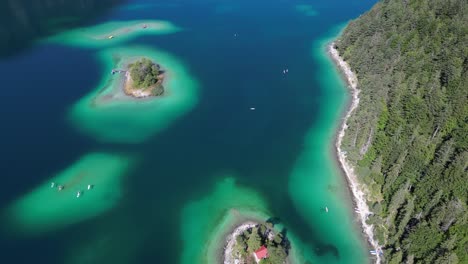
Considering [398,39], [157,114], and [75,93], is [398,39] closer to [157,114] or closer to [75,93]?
[157,114]

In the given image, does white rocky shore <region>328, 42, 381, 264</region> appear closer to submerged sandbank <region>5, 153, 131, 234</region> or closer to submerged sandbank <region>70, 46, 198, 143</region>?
submerged sandbank <region>70, 46, 198, 143</region>

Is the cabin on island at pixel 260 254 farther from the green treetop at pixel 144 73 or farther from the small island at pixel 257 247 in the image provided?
the green treetop at pixel 144 73

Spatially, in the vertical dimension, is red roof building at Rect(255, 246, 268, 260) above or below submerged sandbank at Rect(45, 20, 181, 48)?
above

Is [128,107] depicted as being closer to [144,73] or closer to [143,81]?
[143,81]

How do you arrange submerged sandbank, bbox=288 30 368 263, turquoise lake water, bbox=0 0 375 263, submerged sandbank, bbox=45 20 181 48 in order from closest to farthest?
submerged sandbank, bbox=288 30 368 263, turquoise lake water, bbox=0 0 375 263, submerged sandbank, bbox=45 20 181 48

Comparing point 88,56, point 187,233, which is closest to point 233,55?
point 88,56

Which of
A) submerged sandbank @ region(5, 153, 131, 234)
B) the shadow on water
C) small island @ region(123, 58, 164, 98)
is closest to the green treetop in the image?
small island @ region(123, 58, 164, 98)

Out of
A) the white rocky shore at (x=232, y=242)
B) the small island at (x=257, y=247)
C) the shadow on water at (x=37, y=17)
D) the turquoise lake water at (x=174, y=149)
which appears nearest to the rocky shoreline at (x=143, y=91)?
the turquoise lake water at (x=174, y=149)
